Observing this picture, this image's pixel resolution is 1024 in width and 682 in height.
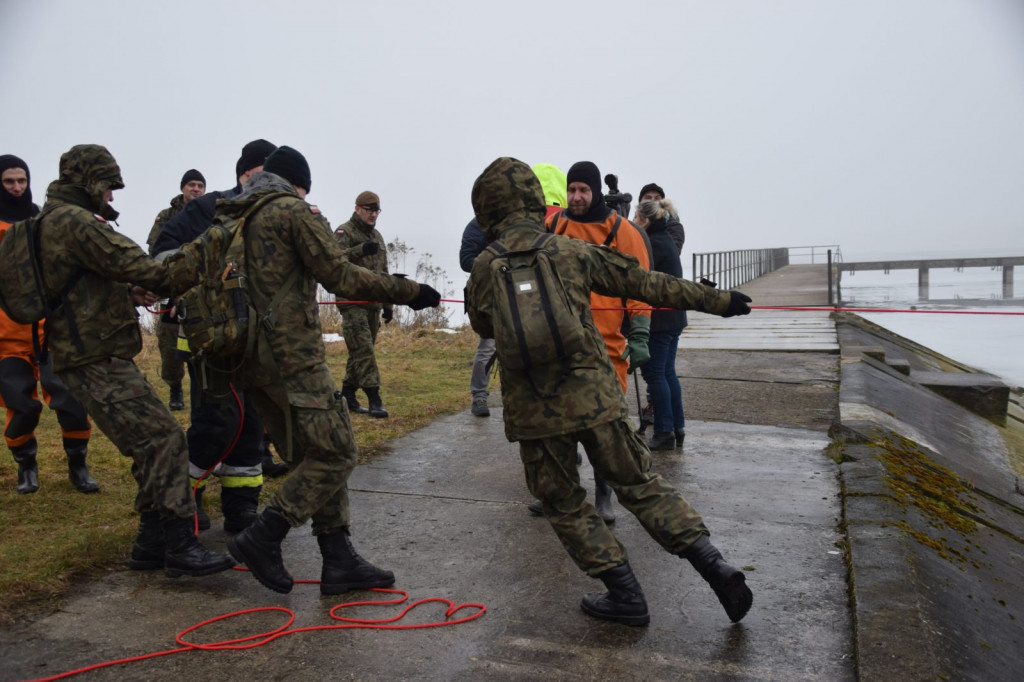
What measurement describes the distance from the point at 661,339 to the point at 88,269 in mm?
3628

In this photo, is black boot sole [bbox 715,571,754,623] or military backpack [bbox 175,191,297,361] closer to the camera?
black boot sole [bbox 715,571,754,623]

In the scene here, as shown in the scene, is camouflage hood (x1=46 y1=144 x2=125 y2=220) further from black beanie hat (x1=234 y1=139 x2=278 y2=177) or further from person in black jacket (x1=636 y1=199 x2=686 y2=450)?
person in black jacket (x1=636 y1=199 x2=686 y2=450)

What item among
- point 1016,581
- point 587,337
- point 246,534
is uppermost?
point 587,337

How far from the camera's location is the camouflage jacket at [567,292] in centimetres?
345

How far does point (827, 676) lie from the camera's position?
3.04 meters

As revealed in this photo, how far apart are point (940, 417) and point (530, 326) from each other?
6.72 meters

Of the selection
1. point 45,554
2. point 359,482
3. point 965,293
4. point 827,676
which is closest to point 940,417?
point 359,482

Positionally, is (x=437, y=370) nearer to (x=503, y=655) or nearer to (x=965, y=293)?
(x=503, y=655)

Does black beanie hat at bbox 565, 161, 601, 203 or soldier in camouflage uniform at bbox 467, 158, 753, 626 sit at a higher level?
black beanie hat at bbox 565, 161, 601, 203

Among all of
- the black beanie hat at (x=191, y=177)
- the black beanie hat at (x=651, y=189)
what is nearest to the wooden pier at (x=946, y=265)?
the black beanie hat at (x=651, y=189)

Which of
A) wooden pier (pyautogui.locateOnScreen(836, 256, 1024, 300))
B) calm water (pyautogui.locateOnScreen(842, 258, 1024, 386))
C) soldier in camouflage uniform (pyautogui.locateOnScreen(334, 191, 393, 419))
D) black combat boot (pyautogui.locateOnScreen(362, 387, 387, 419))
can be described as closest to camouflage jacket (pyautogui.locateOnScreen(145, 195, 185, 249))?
soldier in camouflage uniform (pyautogui.locateOnScreen(334, 191, 393, 419))

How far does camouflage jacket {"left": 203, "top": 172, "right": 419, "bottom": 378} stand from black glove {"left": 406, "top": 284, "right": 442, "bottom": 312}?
0.24m

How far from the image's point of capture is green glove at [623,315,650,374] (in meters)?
4.79

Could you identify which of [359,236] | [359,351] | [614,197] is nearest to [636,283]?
[614,197]
